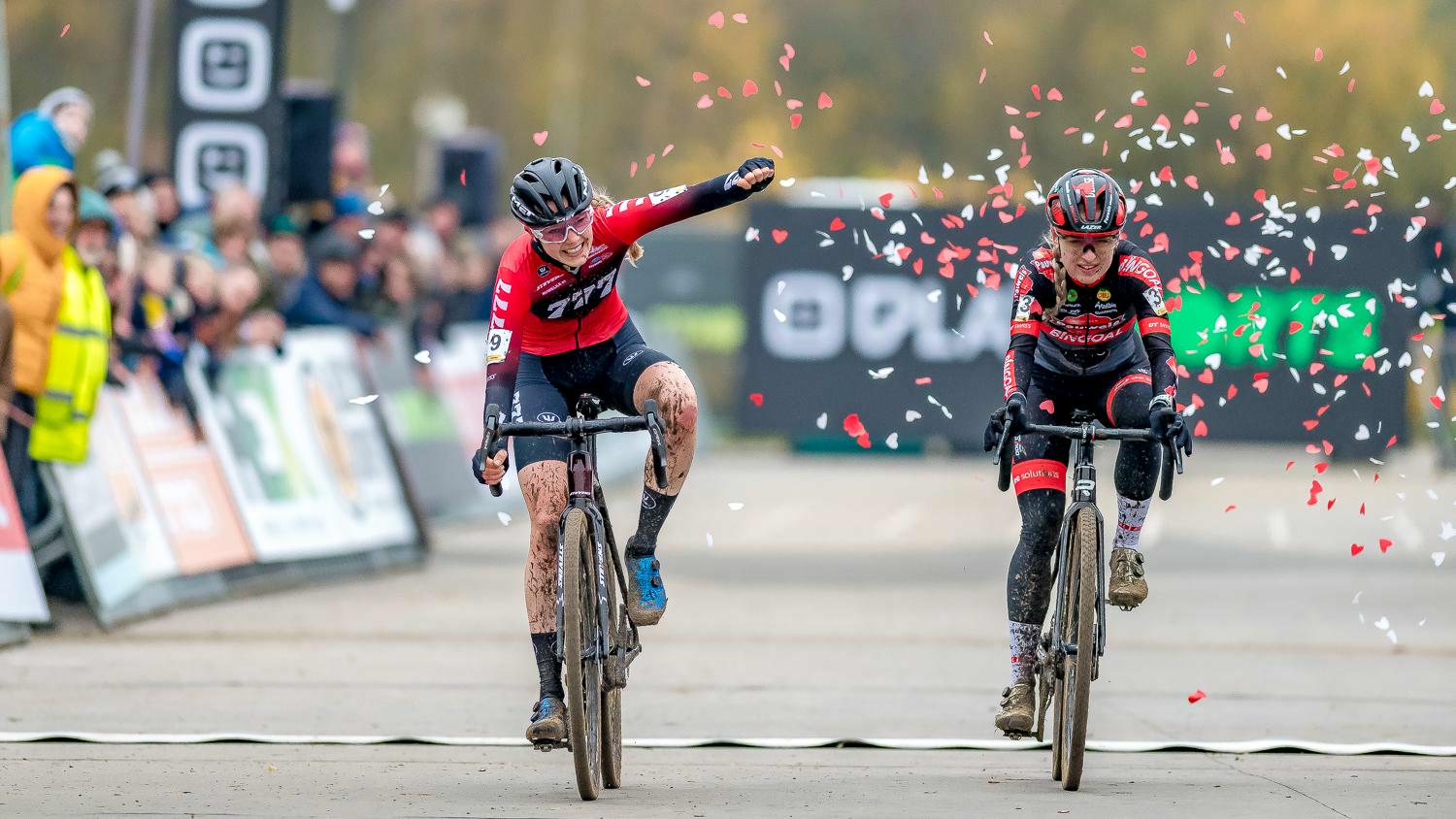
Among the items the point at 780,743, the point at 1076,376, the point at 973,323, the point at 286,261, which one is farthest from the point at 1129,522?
the point at 973,323

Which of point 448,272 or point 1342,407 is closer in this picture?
point 448,272

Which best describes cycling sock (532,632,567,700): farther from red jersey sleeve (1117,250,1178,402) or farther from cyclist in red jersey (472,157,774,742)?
red jersey sleeve (1117,250,1178,402)

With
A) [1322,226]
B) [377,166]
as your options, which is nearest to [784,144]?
[377,166]

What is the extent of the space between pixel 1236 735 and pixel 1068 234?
8.31ft

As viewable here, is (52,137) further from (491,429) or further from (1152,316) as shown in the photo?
(1152,316)

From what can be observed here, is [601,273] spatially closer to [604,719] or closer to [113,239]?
[604,719]

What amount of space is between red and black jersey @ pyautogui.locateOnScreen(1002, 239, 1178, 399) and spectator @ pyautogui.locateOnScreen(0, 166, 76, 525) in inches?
239

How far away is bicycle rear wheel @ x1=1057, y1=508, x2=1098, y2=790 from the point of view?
26.3 ft

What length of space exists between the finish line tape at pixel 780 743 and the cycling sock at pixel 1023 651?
0.69 meters

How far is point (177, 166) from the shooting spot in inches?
731

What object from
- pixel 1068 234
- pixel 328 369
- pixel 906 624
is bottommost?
pixel 906 624

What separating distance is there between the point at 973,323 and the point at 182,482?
12.7 m

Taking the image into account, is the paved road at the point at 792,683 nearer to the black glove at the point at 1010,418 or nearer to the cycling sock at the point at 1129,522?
the cycling sock at the point at 1129,522

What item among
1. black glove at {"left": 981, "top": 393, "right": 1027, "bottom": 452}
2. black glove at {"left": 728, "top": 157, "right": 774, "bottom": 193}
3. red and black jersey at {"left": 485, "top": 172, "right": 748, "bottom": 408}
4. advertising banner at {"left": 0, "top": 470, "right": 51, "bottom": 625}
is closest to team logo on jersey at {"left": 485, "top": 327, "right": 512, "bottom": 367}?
red and black jersey at {"left": 485, "top": 172, "right": 748, "bottom": 408}
